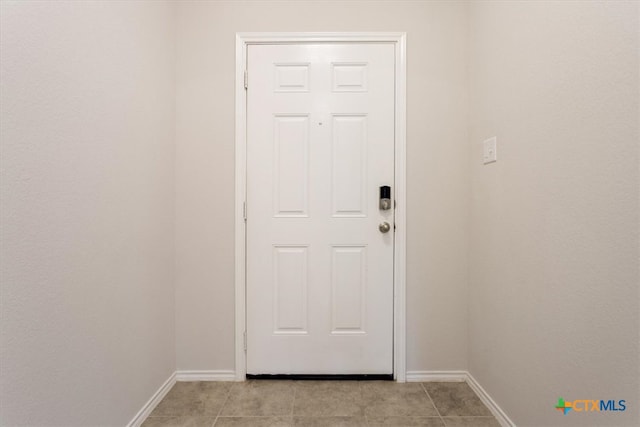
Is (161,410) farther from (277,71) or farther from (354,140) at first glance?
(277,71)

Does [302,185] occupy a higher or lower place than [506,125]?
lower

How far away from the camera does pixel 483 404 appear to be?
164 cm

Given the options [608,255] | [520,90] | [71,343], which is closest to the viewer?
[608,255]

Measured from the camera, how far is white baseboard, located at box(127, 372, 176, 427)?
4.81ft

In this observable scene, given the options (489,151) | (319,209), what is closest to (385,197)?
(319,209)

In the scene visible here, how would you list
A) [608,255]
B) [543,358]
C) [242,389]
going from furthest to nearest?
1. [242,389]
2. [543,358]
3. [608,255]

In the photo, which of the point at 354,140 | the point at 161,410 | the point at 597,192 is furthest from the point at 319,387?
the point at 597,192

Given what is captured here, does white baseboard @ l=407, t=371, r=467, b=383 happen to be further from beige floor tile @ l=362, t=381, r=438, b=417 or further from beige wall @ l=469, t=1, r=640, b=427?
beige wall @ l=469, t=1, r=640, b=427

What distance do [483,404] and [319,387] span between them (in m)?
0.89

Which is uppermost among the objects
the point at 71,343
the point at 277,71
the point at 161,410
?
the point at 277,71

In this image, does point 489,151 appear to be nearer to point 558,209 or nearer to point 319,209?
point 558,209

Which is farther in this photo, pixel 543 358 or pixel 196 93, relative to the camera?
pixel 196 93

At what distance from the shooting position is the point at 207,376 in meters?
1.87

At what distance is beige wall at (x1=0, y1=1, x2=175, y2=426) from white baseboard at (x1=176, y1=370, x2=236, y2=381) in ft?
0.53
